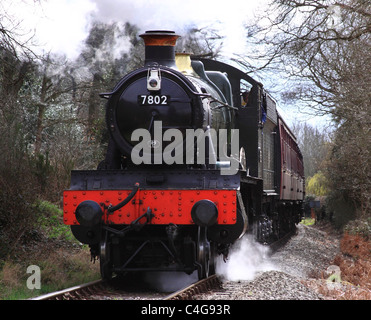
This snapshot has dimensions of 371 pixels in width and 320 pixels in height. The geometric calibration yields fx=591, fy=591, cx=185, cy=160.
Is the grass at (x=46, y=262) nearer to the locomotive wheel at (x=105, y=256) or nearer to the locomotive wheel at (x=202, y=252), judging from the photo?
the locomotive wheel at (x=105, y=256)

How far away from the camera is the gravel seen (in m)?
6.58

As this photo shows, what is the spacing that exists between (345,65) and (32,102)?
862 centimetres

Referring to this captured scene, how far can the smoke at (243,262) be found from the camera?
8.48 meters

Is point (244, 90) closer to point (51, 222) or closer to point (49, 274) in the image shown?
point (49, 274)

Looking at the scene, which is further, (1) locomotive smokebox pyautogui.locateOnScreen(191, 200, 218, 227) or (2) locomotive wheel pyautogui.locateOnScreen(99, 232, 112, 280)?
(2) locomotive wheel pyautogui.locateOnScreen(99, 232, 112, 280)

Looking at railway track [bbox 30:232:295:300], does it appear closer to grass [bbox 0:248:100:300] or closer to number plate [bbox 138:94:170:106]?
grass [bbox 0:248:100:300]

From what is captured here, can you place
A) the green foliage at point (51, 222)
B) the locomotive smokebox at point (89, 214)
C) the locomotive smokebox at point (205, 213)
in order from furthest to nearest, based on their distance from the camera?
the green foliage at point (51, 222) → the locomotive smokebox at point (89, 214) → the locomotive smokebox at point (205, 213)

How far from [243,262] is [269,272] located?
1259mm

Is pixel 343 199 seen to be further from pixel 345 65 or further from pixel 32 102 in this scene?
pixel 32 102

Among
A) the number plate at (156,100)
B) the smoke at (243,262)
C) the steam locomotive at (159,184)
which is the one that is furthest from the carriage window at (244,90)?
the number plate at (156,100)
